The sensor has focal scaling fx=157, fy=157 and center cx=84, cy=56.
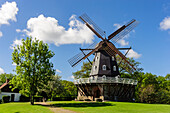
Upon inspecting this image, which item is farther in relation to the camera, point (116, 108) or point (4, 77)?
point (4, 77)

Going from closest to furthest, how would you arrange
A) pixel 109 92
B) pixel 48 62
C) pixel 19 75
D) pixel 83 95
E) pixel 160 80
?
pixel 19 75
pixel 48 62
pixel 109 92
pixel 83 95
pixel 160 80

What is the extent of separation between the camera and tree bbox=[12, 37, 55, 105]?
23.4 meters

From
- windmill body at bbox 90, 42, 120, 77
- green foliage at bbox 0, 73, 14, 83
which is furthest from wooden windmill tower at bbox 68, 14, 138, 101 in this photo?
green foliage at bbox 0, 73, 14, 83

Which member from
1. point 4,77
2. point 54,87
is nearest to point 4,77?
point 4,77

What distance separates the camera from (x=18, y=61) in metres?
23.8

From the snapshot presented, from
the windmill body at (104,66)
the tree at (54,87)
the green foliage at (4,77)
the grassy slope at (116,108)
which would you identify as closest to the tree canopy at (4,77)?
the green foliage at (4,77)

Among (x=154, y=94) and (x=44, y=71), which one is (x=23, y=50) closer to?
(x=44, y=71)

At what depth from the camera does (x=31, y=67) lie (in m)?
24.1

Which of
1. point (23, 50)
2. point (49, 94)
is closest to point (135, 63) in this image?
point (49, 94)

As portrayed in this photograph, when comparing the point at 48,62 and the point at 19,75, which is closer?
the point at 19,75

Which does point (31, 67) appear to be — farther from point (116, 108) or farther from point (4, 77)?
point (4, 77)

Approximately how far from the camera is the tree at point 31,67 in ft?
76.9

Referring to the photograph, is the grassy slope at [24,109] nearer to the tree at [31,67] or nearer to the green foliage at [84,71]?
the tree at [31,67]

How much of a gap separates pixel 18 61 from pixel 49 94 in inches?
786
